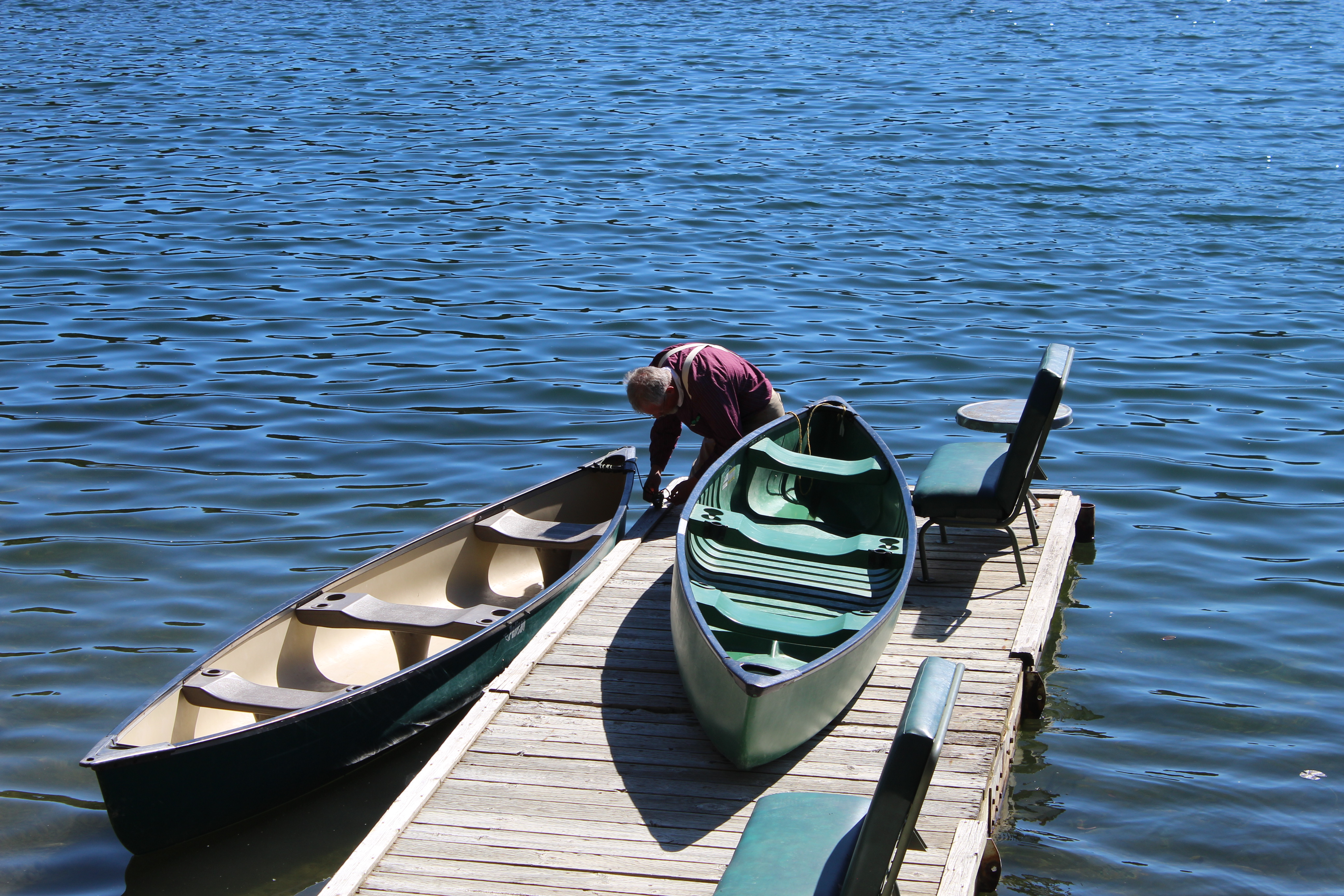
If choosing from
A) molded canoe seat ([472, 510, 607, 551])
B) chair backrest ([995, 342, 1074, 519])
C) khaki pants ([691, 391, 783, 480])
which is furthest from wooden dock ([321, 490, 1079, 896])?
khaki pants ([691, 391, 783, 480])

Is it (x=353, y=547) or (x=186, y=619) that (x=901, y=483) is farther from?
(x=186, y=619)

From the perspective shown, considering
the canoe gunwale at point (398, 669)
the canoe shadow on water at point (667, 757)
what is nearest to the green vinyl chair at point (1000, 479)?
the canoe shadow on water at point (667, 757)

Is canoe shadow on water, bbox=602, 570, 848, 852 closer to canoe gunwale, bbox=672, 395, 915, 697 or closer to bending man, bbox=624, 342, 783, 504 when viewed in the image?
canoe gunwale, bbox=672, 395, 915, 697

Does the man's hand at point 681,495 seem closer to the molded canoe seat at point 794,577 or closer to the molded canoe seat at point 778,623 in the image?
the molded canoe seat at point 794,577

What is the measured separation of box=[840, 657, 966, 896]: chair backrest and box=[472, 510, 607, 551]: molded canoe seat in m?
4.38

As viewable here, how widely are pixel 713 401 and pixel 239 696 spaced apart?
3.29 metres

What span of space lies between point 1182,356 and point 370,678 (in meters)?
8.76

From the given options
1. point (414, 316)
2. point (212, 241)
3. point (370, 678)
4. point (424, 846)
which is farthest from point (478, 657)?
point (212, 241)

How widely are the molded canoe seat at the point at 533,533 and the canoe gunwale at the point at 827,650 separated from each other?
40.6 inches

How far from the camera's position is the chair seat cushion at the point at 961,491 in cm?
718

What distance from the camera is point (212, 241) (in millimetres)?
15758

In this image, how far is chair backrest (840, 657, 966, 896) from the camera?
150 inches

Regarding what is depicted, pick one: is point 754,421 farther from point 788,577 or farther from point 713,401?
point 788,577

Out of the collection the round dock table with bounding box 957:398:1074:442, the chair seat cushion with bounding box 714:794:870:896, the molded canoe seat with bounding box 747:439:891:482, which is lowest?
the molded canoe seat with bounding box 747:439:891:482
